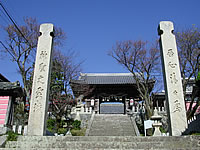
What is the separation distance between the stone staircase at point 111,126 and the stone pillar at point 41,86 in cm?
1022

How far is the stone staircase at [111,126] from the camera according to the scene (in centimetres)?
1588

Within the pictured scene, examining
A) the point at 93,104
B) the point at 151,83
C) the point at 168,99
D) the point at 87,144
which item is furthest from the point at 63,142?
the point at 93,104

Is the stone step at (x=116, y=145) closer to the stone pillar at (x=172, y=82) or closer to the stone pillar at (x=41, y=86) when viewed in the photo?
the stone pillar at (x=172, y=82)

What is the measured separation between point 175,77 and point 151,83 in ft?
45.5

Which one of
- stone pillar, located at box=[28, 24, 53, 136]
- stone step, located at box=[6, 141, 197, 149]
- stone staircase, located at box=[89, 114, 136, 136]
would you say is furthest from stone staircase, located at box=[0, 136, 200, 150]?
stone staircase, located at box=[89, 114, 136, 136]

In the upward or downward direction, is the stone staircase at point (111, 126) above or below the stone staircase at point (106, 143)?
below

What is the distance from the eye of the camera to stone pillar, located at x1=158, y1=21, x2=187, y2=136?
5.81m

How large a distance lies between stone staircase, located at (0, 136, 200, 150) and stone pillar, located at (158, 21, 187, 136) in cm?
113

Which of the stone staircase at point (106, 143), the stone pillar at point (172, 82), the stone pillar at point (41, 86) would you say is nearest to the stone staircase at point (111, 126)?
the stone pillar at point (172, 82)

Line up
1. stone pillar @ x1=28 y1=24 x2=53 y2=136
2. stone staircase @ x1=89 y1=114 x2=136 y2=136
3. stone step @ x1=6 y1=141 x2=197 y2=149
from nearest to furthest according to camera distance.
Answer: stone step @ x1=6 y1=141 x2=197 y2=149
stone pillar @ x1=28 y1=24 x2=53 y2=136
stone staircase @ x1=89 y1=114 x2=136 y2=136

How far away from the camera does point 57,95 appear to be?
1538 cm

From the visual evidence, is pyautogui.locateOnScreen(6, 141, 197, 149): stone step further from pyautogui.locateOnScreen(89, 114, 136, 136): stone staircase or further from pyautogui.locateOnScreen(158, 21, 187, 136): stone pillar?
pyautogui.locateOnScreen(89, 114, 136, 136): stone staircase

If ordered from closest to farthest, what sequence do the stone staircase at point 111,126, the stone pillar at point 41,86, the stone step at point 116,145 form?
the stone step at point 116,145, the stone pillar at point 41,86, the stone staircase at point 111,126

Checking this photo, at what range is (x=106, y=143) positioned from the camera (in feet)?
14.7
